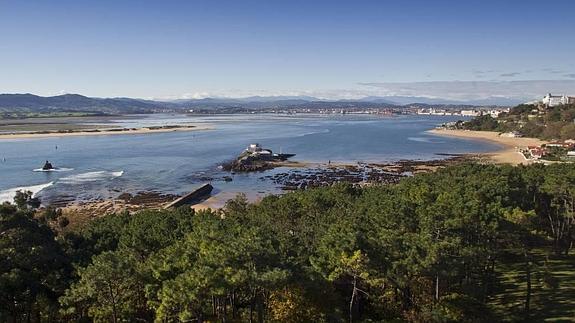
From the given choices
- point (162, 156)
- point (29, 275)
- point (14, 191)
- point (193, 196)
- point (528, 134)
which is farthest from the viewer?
point (528, 134)

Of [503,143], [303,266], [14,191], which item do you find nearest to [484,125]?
[503,143]

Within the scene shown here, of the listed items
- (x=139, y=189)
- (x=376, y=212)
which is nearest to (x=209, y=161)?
(x=139, y=189)

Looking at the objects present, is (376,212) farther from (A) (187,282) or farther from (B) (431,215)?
(A) (187,282)

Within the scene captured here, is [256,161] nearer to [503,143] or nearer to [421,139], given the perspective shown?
[421,139]

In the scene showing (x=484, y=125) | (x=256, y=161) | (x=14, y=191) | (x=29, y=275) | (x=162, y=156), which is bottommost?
(x=14, y=191)

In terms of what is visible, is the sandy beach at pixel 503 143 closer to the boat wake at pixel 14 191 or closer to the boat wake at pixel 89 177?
the boat wake at pixel 89 177

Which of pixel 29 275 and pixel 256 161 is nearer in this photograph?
pixel 29 275
